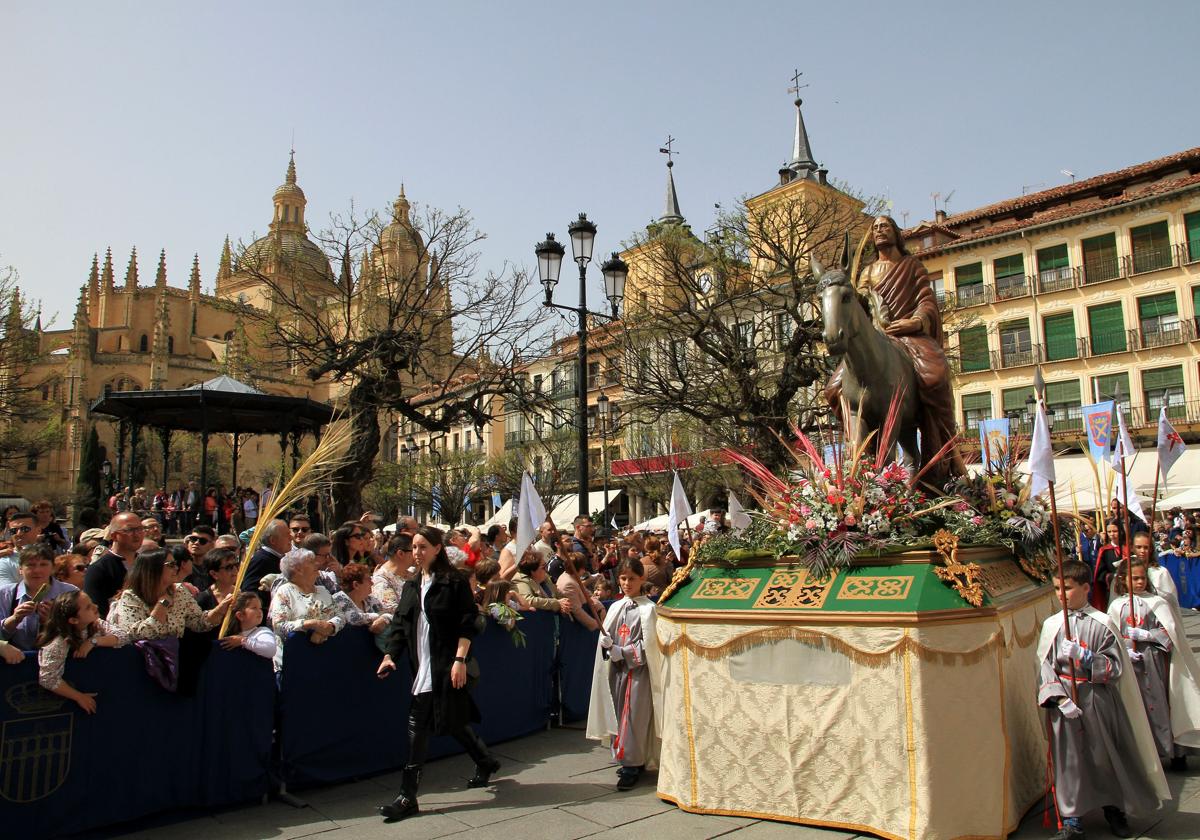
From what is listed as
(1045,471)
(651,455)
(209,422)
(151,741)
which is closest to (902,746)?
(1045,471)

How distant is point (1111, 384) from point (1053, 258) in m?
6.49

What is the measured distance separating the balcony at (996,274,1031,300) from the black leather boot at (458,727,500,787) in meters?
40.3

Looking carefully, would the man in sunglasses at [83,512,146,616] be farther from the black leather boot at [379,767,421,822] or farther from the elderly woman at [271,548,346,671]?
the black leather boot at [379,767,421,822]

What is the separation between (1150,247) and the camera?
123ft

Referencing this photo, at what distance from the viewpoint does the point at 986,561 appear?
583 cm

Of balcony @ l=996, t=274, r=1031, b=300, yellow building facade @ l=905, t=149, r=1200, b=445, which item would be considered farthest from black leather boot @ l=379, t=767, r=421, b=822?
balcony @ l=996, t=274, r=1031, b=300

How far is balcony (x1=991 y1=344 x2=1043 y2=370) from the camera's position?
131 feet

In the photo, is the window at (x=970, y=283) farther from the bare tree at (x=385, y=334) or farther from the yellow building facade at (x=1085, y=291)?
the bare tree at (x=385, y=334)

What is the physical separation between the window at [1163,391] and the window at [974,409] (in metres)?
6.25

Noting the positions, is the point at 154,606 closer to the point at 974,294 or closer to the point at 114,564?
the point at 114,564

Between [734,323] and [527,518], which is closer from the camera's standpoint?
[527,518]

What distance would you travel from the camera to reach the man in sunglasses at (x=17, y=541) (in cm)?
774

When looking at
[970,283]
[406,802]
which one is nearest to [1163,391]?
[970,283]

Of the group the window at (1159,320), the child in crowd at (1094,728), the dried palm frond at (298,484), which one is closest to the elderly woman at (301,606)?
the dried palm frond at (298,484)
